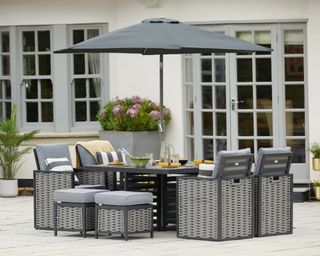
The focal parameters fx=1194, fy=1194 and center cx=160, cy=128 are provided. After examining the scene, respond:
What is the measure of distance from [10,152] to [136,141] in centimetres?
206

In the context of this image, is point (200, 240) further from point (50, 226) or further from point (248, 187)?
point (50, 226)

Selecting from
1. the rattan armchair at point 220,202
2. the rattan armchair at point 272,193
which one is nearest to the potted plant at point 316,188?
the rattan armchair at point 272,193

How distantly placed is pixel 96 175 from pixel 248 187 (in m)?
2.33

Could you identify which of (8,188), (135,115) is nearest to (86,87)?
(135,115)

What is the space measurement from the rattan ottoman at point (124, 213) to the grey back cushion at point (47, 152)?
1.52 m

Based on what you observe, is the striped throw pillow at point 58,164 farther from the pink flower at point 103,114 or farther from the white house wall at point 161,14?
the white house wall at point 161,14

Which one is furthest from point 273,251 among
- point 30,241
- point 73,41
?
point 73,41

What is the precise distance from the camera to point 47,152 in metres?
14.5

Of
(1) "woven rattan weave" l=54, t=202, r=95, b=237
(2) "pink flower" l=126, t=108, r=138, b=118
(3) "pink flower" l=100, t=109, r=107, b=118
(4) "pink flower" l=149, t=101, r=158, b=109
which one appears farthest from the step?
(1) "woven rattan weave" l=54, t=202, r=95, b=237

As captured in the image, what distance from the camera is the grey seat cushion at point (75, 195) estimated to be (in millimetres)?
13297

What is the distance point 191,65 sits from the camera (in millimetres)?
19016

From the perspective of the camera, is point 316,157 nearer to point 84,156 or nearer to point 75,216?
point 84,156

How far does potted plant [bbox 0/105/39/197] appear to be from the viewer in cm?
1900

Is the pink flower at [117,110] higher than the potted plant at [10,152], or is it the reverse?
the pink flower at [117,110]
